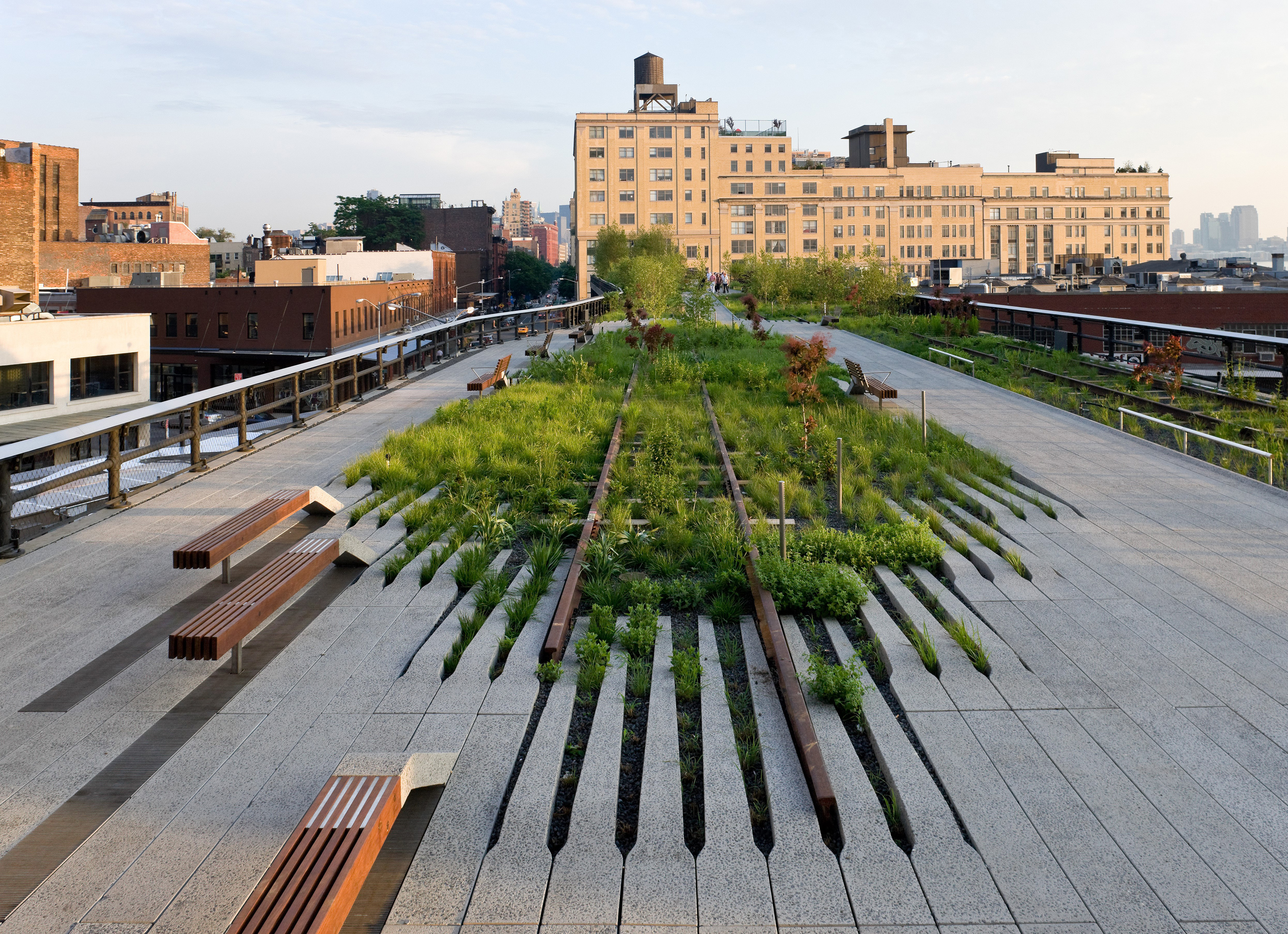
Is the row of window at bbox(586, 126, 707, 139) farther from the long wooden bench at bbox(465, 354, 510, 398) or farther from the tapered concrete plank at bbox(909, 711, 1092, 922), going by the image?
the tapered concrete plank at bbox(909, 711, 1092, 922)

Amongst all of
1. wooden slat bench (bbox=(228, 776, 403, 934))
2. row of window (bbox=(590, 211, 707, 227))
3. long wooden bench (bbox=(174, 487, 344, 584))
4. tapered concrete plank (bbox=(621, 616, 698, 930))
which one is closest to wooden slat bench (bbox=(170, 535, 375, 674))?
long wooden bench (bbox=(174, 487, 344, 584))

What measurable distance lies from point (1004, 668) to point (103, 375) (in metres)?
52.2

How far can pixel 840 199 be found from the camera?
137 m

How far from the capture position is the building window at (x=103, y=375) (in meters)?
47.3

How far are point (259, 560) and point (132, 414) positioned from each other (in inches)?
111

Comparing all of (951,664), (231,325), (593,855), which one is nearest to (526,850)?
(593,855)

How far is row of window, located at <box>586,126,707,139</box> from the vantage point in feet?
395

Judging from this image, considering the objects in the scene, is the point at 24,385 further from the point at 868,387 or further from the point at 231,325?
the point at 868,387

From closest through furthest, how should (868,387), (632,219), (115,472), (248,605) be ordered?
(248,605), (115,472), (868,387), (632,219)

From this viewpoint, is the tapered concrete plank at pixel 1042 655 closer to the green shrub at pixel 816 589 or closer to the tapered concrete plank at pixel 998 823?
the tapered concrete plank at pixel 998 823

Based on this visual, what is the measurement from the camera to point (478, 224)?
147m

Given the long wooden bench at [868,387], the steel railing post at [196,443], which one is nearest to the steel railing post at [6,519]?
the steel railing post at [196,443]

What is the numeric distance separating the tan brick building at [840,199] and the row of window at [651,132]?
4.7 inches

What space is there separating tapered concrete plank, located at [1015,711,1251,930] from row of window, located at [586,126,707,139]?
122406 mm
